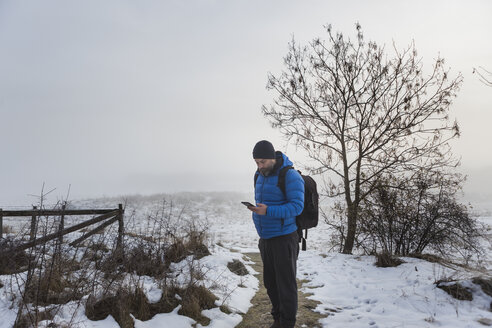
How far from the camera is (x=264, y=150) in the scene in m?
3.15

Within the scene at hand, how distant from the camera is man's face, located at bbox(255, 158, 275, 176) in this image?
3.16m

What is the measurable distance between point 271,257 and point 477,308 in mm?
2811

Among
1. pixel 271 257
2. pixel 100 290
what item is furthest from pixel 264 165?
pixel 100 290

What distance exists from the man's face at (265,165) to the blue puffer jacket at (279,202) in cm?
6

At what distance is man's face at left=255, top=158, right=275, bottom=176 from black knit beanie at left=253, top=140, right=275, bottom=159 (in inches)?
1.6

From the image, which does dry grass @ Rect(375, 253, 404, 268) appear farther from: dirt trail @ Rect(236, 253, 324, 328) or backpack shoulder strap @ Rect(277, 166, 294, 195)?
backpack shoulder strap @ Rect(277, 166, 294, 195)

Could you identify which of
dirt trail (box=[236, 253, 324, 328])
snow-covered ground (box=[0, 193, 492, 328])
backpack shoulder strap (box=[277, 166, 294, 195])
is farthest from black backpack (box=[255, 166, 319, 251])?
snow-covered ground (box=[0, 193, 492, 328])

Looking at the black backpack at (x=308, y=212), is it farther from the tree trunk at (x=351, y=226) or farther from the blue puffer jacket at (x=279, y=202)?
the tree trunk at (x=351, y=226)

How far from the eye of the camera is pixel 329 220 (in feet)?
31.0

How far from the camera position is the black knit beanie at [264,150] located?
10.3 ft

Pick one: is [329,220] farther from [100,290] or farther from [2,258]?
[2,258]

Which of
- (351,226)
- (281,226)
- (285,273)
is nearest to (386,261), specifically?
(351,226)

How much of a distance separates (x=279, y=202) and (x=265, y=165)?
436mm

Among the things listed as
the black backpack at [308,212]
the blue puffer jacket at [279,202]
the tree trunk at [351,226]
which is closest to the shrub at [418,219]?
the tree trunk at [351,226]
